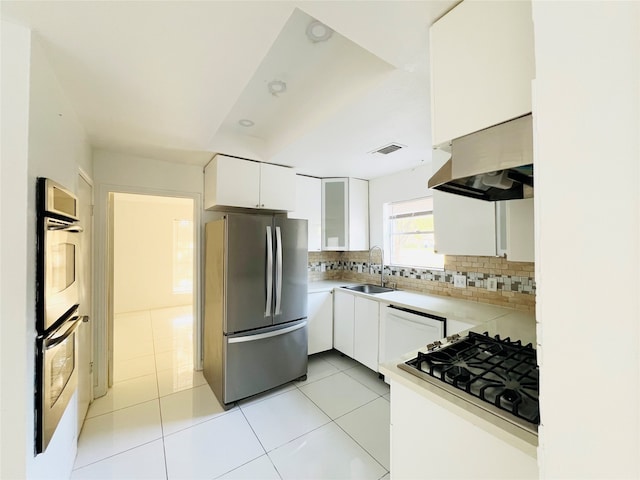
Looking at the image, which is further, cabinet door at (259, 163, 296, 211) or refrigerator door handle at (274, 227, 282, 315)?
cabinet door at (259, 163, 296, 211)

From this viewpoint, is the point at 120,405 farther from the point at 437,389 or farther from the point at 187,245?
the point at 187,245

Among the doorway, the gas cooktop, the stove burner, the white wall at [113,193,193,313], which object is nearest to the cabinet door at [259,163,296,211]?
the doorway

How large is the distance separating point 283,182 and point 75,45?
1.90 meters

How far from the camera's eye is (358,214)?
347 centimetres

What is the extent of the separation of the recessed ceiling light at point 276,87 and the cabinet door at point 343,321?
2.10 meters

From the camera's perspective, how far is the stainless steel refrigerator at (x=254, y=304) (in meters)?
2.30

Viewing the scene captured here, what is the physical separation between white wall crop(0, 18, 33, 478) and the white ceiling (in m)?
0.28

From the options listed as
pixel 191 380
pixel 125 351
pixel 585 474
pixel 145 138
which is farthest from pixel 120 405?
pixel 585 474

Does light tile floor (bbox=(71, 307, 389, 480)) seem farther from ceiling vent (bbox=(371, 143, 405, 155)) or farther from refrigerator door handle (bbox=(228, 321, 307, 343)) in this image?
ceiling vent (bbox=(371, 143, 405, 155))

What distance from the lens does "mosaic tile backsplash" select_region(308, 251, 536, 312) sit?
2.11 meters

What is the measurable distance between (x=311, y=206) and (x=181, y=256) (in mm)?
3963

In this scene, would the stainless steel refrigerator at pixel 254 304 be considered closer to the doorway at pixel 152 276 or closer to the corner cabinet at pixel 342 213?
the corner cabinet at pixel 342 213

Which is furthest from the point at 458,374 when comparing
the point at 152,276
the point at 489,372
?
the point at 152,276

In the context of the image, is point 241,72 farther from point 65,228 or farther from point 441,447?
point 441,447
